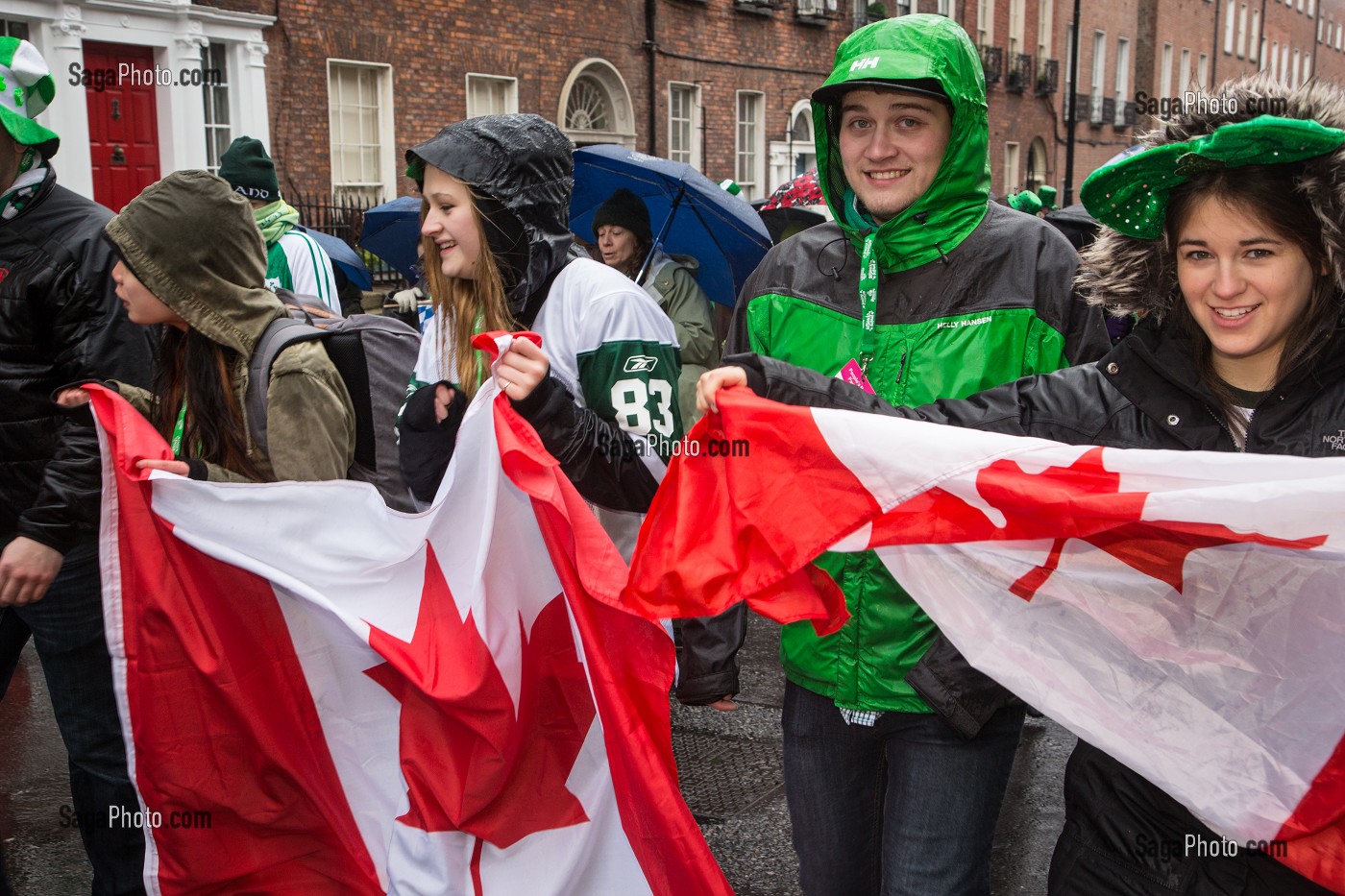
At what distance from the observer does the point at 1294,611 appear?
6.82 feet

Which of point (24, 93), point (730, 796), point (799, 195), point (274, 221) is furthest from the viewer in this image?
point (799, 195)

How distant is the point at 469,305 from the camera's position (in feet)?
10.8

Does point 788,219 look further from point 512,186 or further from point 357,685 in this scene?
point 357,685

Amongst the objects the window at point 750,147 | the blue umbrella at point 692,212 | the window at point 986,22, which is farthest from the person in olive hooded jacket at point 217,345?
the window at point 986,22

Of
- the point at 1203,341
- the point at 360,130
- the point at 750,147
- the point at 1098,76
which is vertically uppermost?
the point at 1098,76

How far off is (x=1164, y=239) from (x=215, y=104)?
14229 millimetres

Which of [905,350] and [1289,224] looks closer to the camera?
[1289,224]

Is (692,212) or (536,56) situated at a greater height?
(536,56)

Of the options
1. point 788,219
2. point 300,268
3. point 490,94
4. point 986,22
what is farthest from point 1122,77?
point 300,268

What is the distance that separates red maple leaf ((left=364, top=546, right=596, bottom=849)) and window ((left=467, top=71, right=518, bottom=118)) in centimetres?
1603

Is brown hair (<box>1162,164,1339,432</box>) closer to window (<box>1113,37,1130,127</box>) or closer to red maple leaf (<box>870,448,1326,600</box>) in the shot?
red maple leaf (<box>870,448,1326,600</box>)

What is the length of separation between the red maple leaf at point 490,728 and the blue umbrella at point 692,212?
4297 millimetres

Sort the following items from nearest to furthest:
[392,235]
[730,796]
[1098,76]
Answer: [730,796] < [392,235] < [1098,76]

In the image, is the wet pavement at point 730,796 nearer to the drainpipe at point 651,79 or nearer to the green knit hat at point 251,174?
the green knit hat at point 251,174
